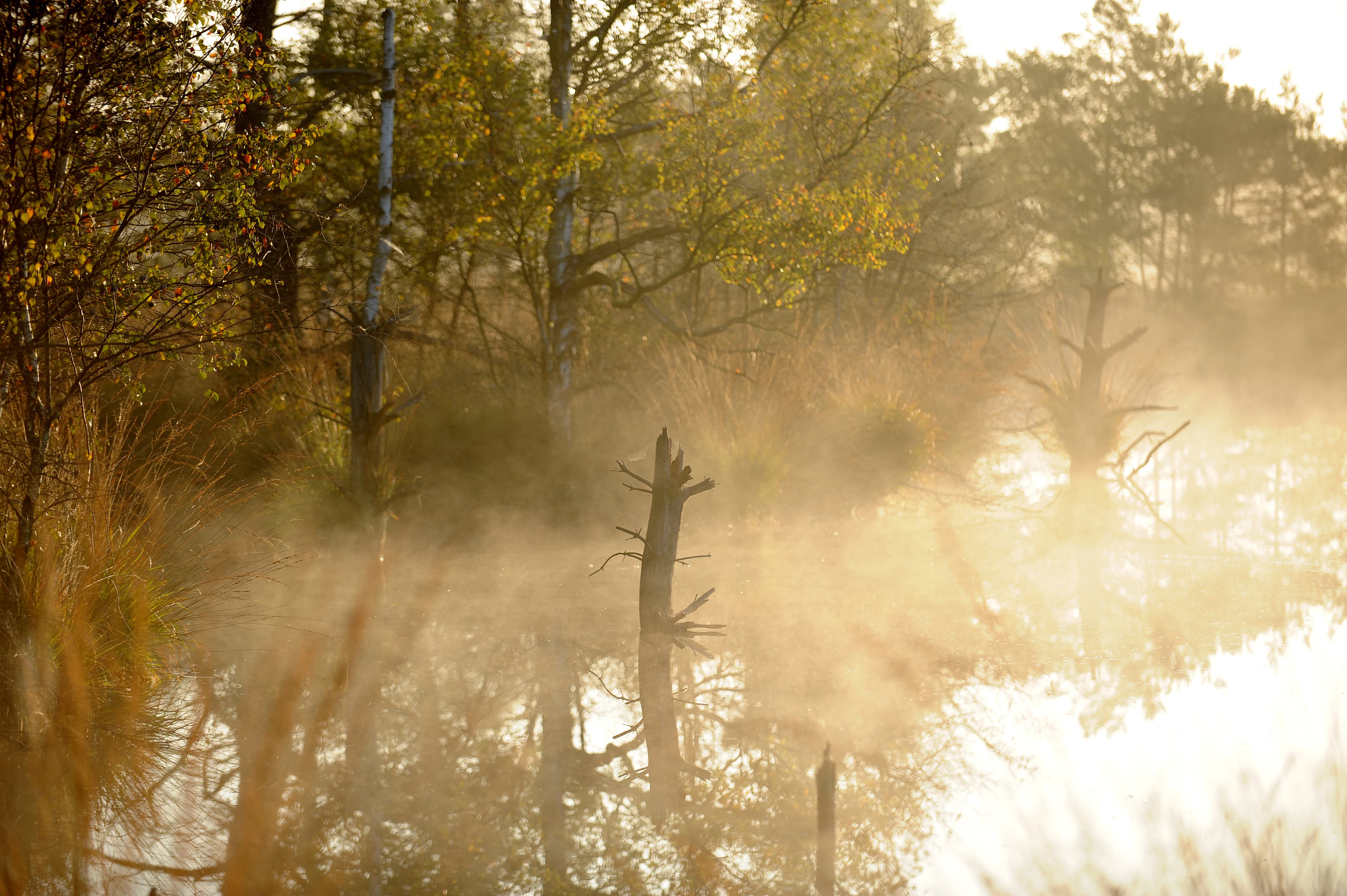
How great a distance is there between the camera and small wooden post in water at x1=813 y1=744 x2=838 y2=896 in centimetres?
373

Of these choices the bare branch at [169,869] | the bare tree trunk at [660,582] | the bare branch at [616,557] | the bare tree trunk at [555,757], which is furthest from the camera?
the bare branch at [616,557]

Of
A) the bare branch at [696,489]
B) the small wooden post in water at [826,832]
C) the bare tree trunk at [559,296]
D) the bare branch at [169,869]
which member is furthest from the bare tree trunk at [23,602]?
the bare tree trunk at [559,296]

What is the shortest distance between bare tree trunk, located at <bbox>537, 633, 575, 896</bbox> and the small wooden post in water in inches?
38.7

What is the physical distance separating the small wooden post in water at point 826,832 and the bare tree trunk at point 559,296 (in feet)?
24.7

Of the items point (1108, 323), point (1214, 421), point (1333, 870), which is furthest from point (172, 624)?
point (1108, 323)

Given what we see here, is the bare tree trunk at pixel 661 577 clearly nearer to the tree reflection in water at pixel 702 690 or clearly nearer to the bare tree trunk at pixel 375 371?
the tree reflection in water at pixel 702 690

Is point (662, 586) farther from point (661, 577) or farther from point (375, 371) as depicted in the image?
point (375, 371)

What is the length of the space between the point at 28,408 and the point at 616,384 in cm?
649

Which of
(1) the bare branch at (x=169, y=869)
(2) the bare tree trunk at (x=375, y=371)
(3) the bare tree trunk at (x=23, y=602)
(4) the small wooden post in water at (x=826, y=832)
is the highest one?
(2) the bare tree trunk at (x=375, y=371)

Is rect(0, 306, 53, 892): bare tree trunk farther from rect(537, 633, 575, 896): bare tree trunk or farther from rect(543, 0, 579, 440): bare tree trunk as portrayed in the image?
rect(543, 0, 579, 440): bare tree trunk

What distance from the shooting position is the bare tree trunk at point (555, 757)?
4.54 m

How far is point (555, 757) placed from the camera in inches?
225

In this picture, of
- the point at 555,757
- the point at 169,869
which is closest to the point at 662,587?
the point at 555,757

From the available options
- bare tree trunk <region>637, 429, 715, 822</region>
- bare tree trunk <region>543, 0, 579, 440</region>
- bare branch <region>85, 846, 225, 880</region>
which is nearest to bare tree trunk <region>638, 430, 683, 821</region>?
bare tree trunk <region>637, 429, 715, 822</region>
